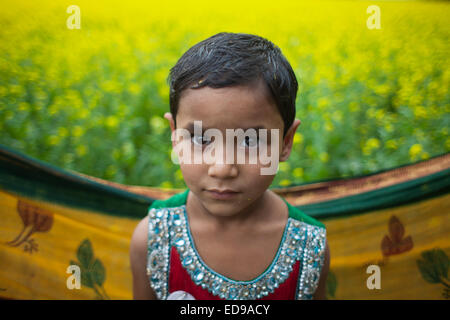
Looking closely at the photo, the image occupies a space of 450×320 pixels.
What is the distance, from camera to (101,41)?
8.46 feet

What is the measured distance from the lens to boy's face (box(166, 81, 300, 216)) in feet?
3.46

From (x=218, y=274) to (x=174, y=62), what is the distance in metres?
1.63

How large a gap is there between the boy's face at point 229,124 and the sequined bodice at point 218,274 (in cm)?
22

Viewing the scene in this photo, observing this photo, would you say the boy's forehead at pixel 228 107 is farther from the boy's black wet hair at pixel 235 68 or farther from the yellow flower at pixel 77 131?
the yellow flower at pixel 77 131

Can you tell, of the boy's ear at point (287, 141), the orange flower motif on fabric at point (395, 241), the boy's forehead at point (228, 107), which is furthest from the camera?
the orange flower motif on fabric at point (395, 241)

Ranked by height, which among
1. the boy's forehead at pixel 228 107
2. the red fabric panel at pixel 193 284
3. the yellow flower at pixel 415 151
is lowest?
the red fabric panel at pixel 193 284

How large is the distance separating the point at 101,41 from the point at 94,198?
1.24m

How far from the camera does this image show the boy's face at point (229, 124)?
1055mm

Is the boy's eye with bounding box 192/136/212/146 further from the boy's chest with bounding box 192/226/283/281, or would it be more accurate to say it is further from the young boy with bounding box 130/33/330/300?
the boy's chest with bounding box 192/226/283/281

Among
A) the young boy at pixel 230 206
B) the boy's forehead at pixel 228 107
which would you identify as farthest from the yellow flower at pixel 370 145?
the boy's forehead at pixel 228 107

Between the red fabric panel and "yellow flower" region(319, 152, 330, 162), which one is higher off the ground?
"yellow flower" region(319, 152, 330, 162)

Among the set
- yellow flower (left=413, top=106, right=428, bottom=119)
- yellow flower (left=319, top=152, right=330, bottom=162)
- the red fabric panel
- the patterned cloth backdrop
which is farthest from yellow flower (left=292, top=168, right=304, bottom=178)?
the red fabric panel

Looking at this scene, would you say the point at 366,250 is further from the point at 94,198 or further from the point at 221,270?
the point at 94,198
